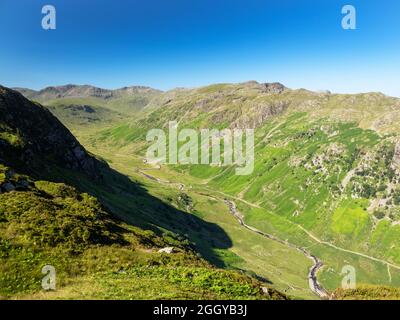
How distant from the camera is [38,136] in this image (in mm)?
151875

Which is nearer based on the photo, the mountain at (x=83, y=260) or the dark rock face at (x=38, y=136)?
the mountain at (x=83, y=260)

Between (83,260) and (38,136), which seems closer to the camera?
(83,260)

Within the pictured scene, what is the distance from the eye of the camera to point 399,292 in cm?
4975

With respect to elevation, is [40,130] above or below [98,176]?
above

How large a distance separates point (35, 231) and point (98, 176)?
132 meters

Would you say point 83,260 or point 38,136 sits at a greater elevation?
point 38,136

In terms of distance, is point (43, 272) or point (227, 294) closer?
point (227, 294)

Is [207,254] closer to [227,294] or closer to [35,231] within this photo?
[35,231]

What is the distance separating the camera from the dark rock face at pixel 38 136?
128 meters

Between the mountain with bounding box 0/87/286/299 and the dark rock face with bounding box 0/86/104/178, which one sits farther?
the dark rock face with bounding box 0/86/104/178

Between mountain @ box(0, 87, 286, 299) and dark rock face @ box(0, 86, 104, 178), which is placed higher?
dark rock face @ box(0, 86, 104, 178)

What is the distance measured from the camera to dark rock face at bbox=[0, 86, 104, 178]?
420ft

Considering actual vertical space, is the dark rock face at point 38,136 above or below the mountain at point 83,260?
above
